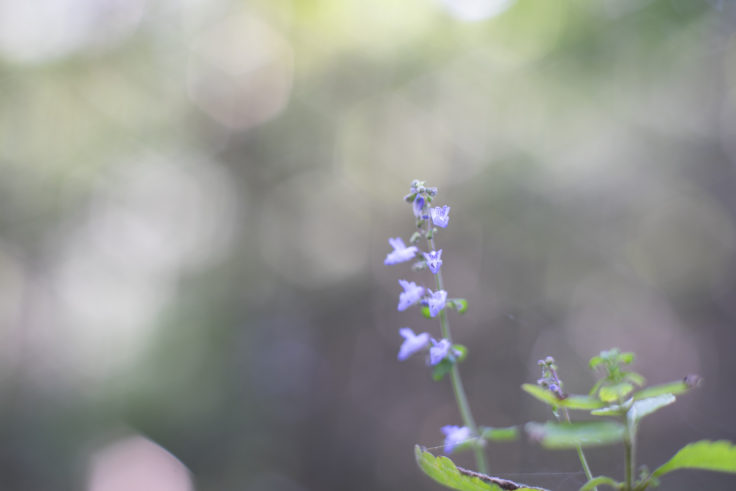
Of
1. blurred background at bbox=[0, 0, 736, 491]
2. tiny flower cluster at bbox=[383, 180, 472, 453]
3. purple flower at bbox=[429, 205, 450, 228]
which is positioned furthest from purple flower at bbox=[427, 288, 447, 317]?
blurred background at bbox=[0, 0, 736, 491]

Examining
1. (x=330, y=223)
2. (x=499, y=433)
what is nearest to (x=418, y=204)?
(x=499, y=433)

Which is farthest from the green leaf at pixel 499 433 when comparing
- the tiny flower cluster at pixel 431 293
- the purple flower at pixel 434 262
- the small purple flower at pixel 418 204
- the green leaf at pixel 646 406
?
the small purple flower at pixel 418 204

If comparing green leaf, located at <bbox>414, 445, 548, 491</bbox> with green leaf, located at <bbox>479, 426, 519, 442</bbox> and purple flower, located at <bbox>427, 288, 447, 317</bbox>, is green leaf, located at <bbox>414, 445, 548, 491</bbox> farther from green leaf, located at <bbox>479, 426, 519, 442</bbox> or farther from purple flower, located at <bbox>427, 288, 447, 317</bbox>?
purple flower, located at <bbox>427, 288, 447, 317</bbox>

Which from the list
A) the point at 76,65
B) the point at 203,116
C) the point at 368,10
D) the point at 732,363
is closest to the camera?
the point at 732,363

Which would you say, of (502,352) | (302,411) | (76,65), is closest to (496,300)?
(502,352)

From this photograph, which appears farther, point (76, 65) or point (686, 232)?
point (76, 65)

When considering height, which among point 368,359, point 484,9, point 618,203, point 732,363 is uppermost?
point 484,9

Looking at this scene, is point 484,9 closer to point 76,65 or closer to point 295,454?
point 76,65
